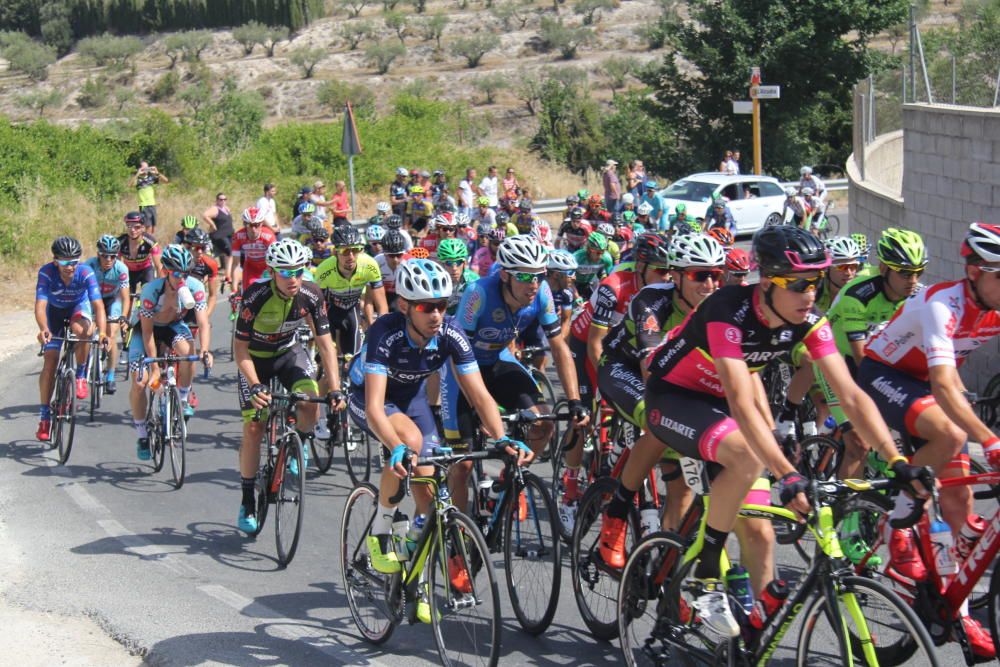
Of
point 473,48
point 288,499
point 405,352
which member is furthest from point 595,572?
point 473,48

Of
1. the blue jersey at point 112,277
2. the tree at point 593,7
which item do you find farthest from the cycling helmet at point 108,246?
the tree at point 593,7

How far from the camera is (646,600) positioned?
5.51 metres

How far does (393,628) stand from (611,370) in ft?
6.51

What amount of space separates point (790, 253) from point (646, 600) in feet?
5.92

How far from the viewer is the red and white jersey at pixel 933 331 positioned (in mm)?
5660

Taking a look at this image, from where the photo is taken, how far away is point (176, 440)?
10375 mm

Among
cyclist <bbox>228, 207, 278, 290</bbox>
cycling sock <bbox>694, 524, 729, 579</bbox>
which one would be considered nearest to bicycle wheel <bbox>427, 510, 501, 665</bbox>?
cycling sock <bbox>694, 524, 729, 579</bbox>

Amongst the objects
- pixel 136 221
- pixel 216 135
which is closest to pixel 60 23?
pixel 216 135

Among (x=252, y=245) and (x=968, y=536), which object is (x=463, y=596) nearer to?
(x=968, y=536)

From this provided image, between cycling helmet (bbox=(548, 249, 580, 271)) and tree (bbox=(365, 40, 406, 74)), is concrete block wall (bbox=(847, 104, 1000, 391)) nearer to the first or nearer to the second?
cycling helmet (bbox=(548, 249, 580, 271))

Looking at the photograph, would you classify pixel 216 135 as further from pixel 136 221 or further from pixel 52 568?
pixel 52 568

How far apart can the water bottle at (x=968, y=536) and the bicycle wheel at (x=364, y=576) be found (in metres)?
2.91

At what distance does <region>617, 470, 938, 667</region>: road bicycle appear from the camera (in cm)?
425

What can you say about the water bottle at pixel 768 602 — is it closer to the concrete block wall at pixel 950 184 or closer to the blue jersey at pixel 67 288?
the concrete block wall at pixel 950 184
